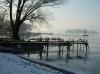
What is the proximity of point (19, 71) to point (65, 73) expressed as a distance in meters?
4.60

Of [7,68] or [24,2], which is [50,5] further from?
[7,68]

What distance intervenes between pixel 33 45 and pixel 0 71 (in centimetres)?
3347

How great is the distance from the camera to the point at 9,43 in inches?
1565

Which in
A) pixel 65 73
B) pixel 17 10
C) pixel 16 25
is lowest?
pixel 65 73

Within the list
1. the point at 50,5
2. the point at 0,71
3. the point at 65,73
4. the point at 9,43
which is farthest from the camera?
the point at 50,5

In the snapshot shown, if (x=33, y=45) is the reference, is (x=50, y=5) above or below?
above

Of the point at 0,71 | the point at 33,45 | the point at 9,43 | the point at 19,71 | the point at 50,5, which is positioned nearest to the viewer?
the point at 0,71

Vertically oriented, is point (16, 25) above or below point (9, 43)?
above

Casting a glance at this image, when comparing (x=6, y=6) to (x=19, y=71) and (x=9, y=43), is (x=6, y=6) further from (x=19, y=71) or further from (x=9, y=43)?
(x=19, y=71)

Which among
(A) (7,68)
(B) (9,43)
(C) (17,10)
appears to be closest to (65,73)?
(A) (7,68)

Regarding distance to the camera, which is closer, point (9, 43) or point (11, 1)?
point (9, 43)

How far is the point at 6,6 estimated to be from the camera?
157 feet

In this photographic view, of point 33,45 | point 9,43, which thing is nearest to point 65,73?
point 9,43

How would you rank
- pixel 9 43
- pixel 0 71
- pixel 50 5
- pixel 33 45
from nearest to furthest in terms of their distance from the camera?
pixel 0 71 < pixel 9 43 < pixel 33 45 < pixel 50 5
